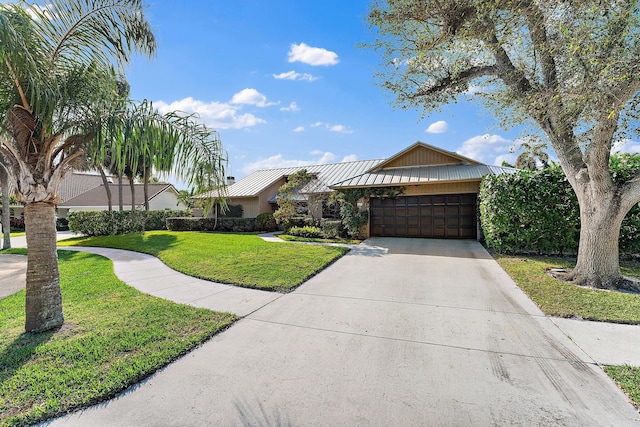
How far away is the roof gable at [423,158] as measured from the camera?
13.9 metres

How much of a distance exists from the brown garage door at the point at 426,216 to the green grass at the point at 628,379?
415 inches

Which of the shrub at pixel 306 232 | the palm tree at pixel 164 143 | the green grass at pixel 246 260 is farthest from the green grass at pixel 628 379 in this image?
the shrub at pixel 306 232

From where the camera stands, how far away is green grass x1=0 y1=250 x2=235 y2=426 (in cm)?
264

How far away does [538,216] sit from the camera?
28.8 ft

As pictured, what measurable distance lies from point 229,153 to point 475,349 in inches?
179

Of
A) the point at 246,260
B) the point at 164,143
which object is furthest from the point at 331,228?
the point at 164,143

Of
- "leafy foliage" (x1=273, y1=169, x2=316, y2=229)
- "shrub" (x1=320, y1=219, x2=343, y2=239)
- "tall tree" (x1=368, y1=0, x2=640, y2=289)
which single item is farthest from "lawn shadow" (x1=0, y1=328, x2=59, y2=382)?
"leafy foliage" (x1=273, y1=169, x2=316, y2=229)

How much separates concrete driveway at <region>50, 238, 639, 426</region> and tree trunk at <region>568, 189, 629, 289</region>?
237cm

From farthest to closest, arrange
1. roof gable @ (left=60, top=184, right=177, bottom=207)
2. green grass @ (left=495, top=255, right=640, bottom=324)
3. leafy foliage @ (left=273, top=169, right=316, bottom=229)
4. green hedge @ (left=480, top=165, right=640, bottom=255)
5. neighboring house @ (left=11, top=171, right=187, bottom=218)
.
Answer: roof gable @ (left=60, top=184, right=177, bottom=207) < neighboring house @ (left=11, top=171, right=187, bottom=218) < leafy foliage @ (left=273, top=169, right=316, bottom=229) < green hedge @ (left=480, top=165, right=640, bottom=255) < green grass @ (left=495, top=255, right=640, bottom=324)

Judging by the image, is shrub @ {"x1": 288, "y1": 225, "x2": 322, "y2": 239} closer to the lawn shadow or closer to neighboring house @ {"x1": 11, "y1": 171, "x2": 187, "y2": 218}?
the lawn shadow

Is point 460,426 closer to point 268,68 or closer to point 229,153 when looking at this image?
point 229,153

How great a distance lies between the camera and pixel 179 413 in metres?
2.49

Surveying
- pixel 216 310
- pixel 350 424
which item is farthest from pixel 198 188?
pixel 350 424

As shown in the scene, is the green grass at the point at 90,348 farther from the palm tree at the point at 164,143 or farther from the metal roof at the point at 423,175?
the metal roof at the point at 423,175
